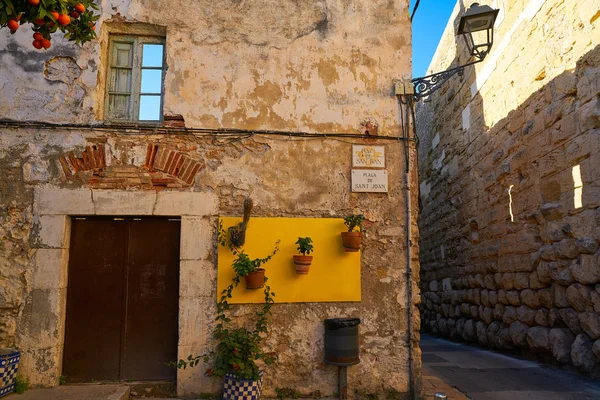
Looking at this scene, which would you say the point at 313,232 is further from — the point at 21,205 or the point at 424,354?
the point at 424,354

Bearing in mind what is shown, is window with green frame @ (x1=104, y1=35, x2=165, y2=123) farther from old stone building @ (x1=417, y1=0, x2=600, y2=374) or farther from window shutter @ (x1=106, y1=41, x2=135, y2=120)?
old stone building @ (x1=417, y1=0, x2=600, y2=374)

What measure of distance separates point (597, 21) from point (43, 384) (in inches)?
250

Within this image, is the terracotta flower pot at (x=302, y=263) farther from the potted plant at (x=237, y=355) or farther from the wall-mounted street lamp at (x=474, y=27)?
the wall-mounted street lamp at (x=474, y=27)

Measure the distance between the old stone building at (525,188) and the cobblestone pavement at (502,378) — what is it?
0.23 m

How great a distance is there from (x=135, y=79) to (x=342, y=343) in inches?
130

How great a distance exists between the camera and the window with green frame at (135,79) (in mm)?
4586

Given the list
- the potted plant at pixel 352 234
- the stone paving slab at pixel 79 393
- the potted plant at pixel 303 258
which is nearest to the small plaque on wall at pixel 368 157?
the potted plant at pixel 352 234

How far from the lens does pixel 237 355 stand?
3975 millimetres

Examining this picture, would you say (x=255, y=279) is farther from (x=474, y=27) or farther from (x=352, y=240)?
(x=474, y=27)

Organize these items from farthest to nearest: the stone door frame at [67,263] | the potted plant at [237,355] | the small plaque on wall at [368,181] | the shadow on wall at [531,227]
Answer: the shadow on wall at [531,227] < the small plaque on wall at [368,181] < the stone door frame at [67,263] < the potted plant at [237,355]

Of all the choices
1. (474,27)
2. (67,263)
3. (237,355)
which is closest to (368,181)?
(474,27)

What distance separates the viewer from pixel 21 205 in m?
4.23

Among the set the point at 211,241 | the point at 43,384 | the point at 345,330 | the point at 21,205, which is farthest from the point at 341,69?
the point at 43,384

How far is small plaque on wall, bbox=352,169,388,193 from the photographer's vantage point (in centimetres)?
452
